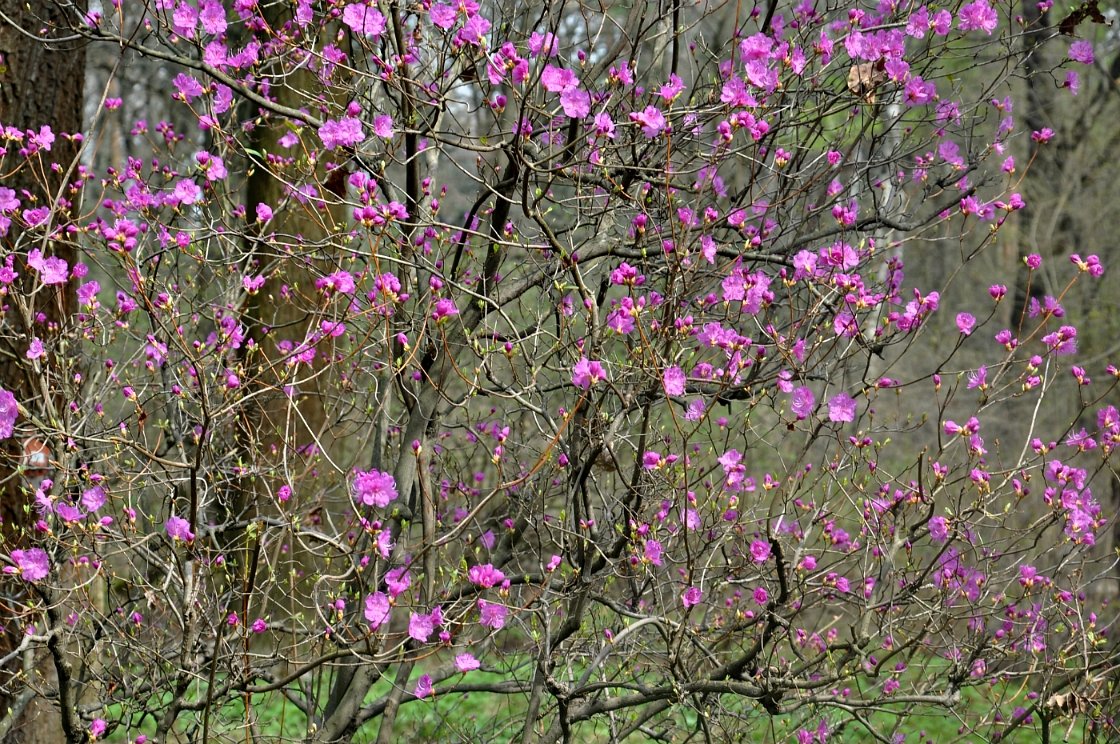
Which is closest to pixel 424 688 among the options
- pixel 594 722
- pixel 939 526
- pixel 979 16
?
pixel 594 722

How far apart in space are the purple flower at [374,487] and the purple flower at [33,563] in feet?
2.88

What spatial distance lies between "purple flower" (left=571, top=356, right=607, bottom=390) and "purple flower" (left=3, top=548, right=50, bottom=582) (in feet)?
5.10

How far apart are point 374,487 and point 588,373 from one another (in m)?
0.73

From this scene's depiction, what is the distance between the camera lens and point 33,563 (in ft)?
9.82

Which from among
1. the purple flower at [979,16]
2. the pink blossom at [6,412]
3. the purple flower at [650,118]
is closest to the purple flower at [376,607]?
the pink blossom at [6,412]

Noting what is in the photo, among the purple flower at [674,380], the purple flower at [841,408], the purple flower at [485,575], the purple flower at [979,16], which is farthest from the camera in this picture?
the purple flower at [979,16]

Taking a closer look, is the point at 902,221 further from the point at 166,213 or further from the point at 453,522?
the point at 166,213

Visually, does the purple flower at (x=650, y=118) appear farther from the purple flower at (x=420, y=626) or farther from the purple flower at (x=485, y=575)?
the purple flower at (x=420, y=626)

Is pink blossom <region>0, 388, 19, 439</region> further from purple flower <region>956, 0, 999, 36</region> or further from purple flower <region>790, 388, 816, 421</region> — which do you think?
purple flower <region>956, 0, 999, 36</region>

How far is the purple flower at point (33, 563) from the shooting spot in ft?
9.55

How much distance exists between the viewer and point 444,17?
121 inches

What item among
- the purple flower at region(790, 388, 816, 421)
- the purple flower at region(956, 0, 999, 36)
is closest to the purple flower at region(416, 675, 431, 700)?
the purple flower at region(790, 388, 816, 421)

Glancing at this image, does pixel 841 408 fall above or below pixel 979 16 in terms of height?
below

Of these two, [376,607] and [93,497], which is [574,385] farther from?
[93,497]
